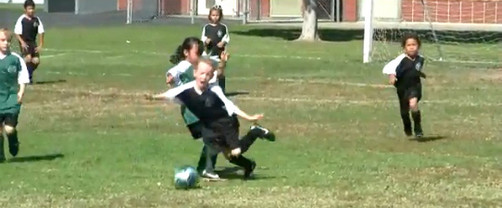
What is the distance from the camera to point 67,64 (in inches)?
1200

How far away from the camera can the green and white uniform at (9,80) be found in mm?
14242

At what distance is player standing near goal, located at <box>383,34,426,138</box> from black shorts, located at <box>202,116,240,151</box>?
439 centimetres

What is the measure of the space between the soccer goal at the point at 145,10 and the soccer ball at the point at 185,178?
40785mm

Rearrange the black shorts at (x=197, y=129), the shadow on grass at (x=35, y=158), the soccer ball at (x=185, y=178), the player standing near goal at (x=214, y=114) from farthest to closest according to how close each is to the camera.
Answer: the shadow on grass at (x=35, y=158) < the black shorts at (x=197, y=129) < the player standing near goal at (x=214, y=114) < the soccer ball at (x=185, y=178)

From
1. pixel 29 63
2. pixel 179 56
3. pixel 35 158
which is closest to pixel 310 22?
pixel 29 63

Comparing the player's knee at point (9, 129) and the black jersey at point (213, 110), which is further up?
the black jersey at point (213, 110)

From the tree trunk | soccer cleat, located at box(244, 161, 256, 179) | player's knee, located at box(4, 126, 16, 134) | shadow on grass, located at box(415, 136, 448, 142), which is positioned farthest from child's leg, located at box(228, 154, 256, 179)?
the tree trunk

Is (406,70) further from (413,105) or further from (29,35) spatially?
(29,35)

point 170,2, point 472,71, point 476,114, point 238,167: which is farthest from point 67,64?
point 170,2

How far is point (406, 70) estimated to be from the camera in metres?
16.3

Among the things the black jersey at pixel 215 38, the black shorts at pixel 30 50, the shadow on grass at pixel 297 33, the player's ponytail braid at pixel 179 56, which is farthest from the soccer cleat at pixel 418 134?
the shadow on grass at pixel 297 33

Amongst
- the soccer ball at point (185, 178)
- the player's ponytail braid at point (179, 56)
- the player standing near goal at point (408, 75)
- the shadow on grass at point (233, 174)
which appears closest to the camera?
the soccer ball at point (185, 178)

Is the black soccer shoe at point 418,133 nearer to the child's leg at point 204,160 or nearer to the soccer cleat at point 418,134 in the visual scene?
the soccer cleat at point 418,134

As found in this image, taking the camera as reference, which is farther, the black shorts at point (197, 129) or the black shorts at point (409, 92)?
the black shorts at point (409, 92)
